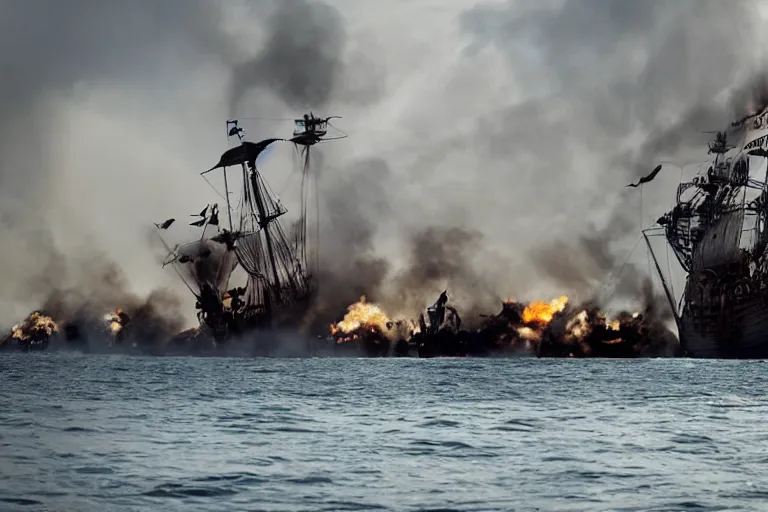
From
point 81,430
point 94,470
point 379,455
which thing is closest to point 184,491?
point 94,470

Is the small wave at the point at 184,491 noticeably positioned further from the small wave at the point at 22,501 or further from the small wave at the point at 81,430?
the small wave at the point at 81,430

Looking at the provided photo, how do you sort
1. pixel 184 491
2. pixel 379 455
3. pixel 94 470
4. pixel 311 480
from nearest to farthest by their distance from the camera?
pixel 184 491 < pixel 311 480 < pixel 94 470 < pixel 379 455

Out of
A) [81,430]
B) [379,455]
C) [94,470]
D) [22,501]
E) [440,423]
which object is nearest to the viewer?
[22,501]

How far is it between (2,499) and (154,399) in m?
41.6

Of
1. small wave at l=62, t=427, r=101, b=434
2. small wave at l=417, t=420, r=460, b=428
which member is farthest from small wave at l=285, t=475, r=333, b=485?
small wave at l=417, t=420, r=460, b=428

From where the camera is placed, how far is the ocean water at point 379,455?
2441cm

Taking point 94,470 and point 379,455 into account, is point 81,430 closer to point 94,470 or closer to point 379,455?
point 94,470

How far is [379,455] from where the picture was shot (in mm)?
33469

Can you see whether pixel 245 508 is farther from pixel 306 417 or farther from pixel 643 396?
pixel 643 396

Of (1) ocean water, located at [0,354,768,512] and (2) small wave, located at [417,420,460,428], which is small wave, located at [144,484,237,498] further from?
(2) small wave, located at [417,420,460,428]

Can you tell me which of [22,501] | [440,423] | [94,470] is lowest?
[22,501]

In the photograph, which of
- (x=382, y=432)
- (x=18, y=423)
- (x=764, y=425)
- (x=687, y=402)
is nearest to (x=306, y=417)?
(x=382, y=432)

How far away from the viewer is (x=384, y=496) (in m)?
24.9

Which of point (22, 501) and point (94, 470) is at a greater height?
point (94, 470)
